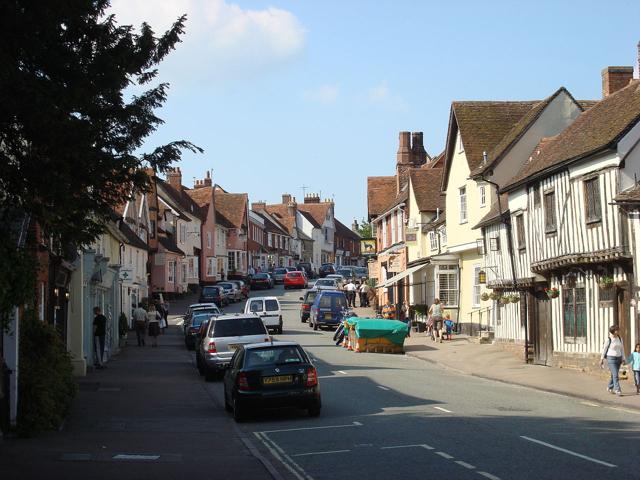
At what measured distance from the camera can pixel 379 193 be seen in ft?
229

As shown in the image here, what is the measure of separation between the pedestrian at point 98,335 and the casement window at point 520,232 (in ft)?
46.7

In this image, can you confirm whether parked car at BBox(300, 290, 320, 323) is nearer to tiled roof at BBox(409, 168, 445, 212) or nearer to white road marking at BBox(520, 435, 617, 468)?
tiled roof at BBox(409, 168, 445, 212)

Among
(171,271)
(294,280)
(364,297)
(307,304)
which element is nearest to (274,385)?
(307,304)

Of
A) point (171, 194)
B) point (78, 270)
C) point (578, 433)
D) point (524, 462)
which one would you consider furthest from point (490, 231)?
point (171, 194)

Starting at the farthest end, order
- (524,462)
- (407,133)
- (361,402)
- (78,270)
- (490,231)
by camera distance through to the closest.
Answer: (407,133) → (490,231) → (78,270) → (361,402) → (524,462)

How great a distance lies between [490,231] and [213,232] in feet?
171

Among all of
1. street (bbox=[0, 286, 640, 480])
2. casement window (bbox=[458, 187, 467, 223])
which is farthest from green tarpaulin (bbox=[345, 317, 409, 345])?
street (bbox=[0, 286, 640, 480])

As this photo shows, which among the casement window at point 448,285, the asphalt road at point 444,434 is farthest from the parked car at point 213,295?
the asphalt road at point 444,434

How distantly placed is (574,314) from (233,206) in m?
71.6

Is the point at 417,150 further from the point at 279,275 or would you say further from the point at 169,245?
the point at 279,275

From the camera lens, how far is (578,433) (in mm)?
15336

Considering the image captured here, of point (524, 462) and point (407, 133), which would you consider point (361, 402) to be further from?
point (407, 133)

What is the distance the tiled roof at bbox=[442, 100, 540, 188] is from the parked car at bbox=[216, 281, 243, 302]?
28509 mm

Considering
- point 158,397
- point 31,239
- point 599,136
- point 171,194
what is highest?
point 171,194
